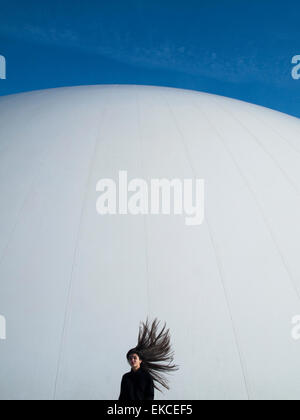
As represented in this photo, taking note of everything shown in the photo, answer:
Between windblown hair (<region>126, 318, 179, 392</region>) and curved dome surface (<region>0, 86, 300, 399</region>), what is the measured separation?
12 centimetres

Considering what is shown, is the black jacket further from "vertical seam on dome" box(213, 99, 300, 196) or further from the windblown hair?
"vertical seam on dome" box(213, 99, 300, 196)

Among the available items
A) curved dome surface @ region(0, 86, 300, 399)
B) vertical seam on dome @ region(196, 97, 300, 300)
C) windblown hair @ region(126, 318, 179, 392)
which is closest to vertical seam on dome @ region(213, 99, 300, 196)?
curved dome surface @ region(0, 86, 300, 399)

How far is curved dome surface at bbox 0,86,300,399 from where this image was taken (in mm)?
3516

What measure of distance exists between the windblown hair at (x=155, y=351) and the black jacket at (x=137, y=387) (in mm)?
104

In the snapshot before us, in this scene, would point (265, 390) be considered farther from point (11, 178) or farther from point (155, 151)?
point (11, 178)

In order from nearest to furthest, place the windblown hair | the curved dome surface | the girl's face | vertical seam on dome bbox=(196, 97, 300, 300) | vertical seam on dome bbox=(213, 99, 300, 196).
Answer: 1. the girl's face
2. the windblown hair
3. the curved dome surface
4. vertical seam on dome bbox=(196, 97, 300, 300)
5. vertical seam on dome bbox=(213, 99, 300, 196)

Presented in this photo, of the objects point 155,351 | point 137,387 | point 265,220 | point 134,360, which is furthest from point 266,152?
point 137,387

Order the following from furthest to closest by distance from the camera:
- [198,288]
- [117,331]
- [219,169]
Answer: [219,169] < [198,288] < [117,331]

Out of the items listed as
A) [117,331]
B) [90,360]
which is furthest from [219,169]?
[90,360]

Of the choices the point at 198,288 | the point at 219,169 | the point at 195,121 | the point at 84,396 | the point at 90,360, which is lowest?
the point at 84,396

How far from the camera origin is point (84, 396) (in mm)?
3344

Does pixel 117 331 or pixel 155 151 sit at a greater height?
pixel 155 151

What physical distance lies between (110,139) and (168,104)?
7.49 feet

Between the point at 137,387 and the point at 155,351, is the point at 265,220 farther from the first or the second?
the point at 137,387
